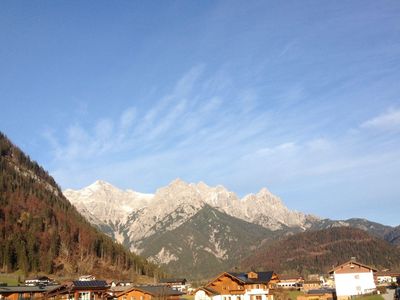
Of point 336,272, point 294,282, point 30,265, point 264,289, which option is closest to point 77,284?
point 264,289

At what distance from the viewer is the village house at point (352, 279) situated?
287ft

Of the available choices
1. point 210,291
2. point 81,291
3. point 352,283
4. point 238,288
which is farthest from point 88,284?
point 352,283

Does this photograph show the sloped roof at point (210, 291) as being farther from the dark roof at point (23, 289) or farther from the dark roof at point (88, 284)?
the dark roof at point (23, 289)

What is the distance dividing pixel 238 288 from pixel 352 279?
22.8 metres

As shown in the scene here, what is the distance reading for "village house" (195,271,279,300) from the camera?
94.0m

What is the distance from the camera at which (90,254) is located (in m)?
187

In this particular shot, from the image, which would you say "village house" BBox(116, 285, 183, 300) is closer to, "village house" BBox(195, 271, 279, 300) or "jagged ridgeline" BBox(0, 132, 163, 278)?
"village house" BBox(195, 271, 279, 300)

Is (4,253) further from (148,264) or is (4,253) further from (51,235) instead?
(148,264)

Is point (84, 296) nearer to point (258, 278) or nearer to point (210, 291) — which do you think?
point (210, 291)

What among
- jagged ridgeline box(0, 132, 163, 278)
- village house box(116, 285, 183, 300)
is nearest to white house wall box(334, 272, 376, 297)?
village house box(116, 285, 183, 300)

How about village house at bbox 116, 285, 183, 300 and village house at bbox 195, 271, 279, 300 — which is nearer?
village house at bbox 116, 285, 183, 300

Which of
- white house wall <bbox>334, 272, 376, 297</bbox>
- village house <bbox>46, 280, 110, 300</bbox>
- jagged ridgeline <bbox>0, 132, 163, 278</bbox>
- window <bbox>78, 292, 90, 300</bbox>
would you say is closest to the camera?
village house <bbox>46, 280, 110, 300</bbox>

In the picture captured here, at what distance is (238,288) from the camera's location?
9588 centimetres

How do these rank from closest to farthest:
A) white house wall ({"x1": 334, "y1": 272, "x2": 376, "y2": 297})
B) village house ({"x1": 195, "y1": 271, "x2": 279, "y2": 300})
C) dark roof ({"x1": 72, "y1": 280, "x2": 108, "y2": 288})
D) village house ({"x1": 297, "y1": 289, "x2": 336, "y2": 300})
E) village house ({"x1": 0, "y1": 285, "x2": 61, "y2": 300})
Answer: village house ({"x1": 0, "y1": 285, "x2": 61, "y2": 300}), dark roof ({"x1": 72, "y1": 280, "x2": 108, "y2": 288}), white house wall ({"x1": 334, "y1": 272, "x2": 376, "y2": 297}), village house ({"x1": 195, "y1": 271, "x2": 279, "y2": 300}), village house ({"x1": 297, "y1": 289, "x2": 336, "y2": 300})
